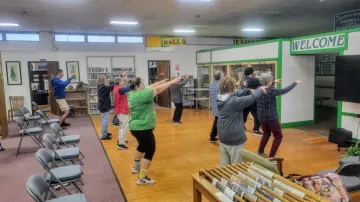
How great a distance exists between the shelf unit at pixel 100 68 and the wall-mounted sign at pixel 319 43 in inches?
233

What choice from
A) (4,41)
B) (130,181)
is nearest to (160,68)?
(4,41)

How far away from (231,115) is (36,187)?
6.40ft

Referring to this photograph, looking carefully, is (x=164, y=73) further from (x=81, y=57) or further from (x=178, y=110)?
(x=178, y=110)

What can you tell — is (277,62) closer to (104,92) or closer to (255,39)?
(104,92)

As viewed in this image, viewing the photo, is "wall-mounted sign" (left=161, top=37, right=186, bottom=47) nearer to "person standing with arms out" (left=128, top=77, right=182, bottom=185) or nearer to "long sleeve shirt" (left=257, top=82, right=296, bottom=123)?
"long sleeve shirt" (left=257, top=82, right=296, bottom=123)

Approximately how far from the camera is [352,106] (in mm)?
5477

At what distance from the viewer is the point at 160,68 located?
11883mm

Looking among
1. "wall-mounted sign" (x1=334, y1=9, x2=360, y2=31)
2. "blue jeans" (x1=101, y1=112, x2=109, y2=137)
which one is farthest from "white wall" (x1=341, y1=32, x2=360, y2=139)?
"blue jeans" (x1=101, y1=112, x2=109, y2=137)

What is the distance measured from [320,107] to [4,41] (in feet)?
38.3

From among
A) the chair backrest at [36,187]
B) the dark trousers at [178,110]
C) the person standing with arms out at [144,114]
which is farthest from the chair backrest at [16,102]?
the chair backrest at [36,187]

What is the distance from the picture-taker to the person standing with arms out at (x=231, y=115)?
2.92 m

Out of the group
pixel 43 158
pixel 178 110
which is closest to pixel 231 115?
pixel 43 158

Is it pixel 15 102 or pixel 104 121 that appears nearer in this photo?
pixel 104 121

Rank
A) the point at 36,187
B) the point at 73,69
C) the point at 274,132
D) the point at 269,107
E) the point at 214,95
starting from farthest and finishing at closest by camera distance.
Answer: the point at 73,69
the point at 214,95
the point at 274,132
the point at 269,107
the point at 36,187
